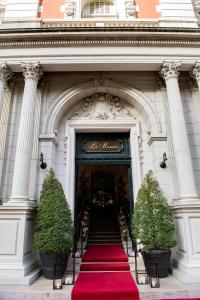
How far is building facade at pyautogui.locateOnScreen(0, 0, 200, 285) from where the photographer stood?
20.5 ft

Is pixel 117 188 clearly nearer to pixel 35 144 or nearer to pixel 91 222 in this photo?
pixel 91 222

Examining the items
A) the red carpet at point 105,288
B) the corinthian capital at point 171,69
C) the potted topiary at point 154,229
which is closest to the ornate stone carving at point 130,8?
the corinthian capital at point 171,69

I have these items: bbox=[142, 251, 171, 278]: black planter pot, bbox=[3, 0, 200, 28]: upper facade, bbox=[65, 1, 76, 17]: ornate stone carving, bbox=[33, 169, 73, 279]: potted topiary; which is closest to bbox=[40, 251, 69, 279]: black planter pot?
bbox=[33, 169, 73, 279]: potted topiary

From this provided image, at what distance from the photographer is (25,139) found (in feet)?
21.2

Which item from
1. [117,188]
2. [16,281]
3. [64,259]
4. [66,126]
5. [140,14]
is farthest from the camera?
[117,188]

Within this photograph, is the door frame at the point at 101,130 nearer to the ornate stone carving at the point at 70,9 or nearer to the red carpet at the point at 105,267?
the red carpet at the point at 105,267

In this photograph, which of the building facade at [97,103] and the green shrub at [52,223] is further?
the building facade at [97,103]

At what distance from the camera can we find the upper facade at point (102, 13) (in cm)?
859

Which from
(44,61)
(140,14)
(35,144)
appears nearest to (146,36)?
(140,14)

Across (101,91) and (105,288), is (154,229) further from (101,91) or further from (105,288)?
(101,91)

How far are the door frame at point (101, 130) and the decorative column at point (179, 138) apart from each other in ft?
4.84

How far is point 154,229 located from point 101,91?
5239 mm

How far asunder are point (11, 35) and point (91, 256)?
24.4 ft

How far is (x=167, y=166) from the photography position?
7168 mm
